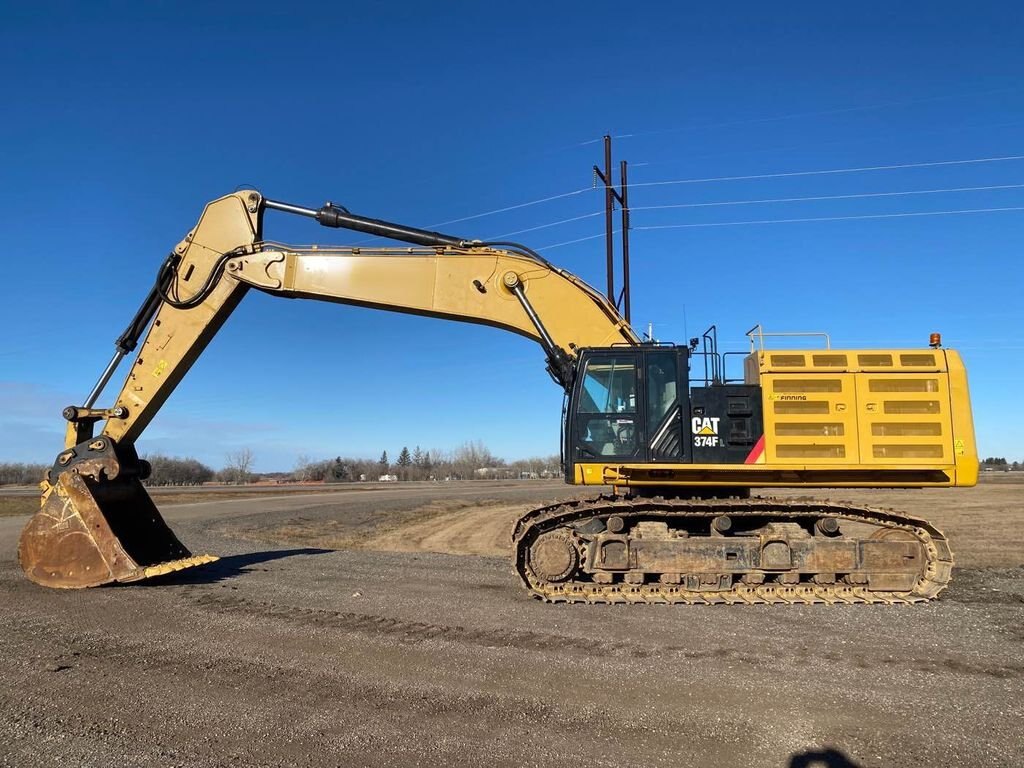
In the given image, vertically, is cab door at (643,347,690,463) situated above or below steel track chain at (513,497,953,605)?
above

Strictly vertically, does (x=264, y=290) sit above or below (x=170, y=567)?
above

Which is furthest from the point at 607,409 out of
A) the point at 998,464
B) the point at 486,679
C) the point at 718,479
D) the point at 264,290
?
the point at 998,464

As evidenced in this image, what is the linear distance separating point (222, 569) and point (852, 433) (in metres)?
10.8

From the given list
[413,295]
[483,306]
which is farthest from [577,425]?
[413,295]

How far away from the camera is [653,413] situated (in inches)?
383

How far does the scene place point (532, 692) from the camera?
18.2 ft

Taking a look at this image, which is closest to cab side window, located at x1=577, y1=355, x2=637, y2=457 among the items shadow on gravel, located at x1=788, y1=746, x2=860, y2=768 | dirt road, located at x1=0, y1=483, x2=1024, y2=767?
dirt road, located at x1=0, y1=483, x2=1024, y2=767

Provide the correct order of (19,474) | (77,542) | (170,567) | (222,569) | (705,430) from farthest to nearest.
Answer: (19,474), (222,569), (170,567), (77,542), (705,430)

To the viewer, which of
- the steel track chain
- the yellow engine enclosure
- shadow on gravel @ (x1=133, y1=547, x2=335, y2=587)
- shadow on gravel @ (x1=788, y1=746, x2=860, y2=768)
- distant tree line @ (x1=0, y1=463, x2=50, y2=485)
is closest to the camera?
shadow on gravel @ (x1=788, y1=746, x2=860, y2=768)

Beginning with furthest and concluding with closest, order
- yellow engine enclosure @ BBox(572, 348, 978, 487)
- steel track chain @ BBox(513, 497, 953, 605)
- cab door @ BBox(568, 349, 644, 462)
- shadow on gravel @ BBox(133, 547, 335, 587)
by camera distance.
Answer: shadow on gravel @ BBox(133, 547, 335, 587), cab door @ BBox(568, 349, 644, 462), yellow engine enclosure @ BBox(572, 348, 978, 487), steel track chain @ BBox(513, 497, 953, 605)

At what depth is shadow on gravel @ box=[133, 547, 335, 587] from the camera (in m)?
10.6

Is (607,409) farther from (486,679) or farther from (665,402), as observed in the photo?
(486,679)

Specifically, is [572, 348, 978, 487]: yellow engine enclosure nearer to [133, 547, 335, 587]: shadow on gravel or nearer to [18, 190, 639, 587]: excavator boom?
[18, 190, 639, 587]: excavator boom

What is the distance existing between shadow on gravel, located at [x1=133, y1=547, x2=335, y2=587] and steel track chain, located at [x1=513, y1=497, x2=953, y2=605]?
541 cm
